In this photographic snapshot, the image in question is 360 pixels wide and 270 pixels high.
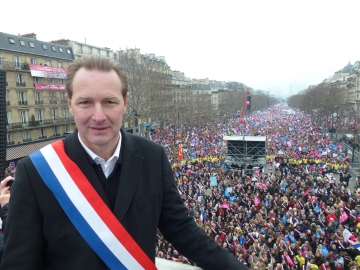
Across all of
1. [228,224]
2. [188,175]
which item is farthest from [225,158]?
[228,224]

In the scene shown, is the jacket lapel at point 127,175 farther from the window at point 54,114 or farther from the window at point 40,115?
the window at point 54,114

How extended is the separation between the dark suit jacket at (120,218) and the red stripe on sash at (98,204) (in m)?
0.03

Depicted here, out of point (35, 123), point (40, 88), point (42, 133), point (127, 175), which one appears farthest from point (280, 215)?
point (42, 133)

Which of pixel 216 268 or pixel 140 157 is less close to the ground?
pixel 140 157

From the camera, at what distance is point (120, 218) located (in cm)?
145

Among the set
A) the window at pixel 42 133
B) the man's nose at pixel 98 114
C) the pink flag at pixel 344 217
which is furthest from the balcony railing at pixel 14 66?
the man's nose at pixel 98 114

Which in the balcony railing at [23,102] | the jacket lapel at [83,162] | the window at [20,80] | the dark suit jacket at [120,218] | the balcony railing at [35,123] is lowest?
the balcony railing at [35,123]

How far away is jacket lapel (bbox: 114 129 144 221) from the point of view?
1.45 m

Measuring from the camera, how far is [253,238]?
897 centimetres

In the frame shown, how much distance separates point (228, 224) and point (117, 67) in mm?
9454

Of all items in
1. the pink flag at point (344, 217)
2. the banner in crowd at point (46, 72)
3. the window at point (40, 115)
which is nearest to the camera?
the pink flag at point (344, 217)

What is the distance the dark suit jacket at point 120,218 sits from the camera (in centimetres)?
128

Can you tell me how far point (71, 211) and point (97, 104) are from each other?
0.51 meters

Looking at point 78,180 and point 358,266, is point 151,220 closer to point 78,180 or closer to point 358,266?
point 78,180
